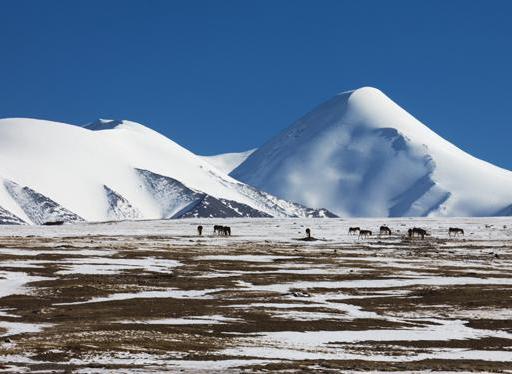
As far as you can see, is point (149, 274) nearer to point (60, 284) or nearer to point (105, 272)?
point (105, 272)

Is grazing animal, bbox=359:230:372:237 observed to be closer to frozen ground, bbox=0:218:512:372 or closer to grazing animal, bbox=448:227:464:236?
grazing animal, bbox=448:227:464:236

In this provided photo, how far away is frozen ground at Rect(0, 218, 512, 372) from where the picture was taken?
101 feet

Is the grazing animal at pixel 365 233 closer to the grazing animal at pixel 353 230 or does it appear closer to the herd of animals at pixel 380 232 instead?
the herd of animals at pixel 380 232

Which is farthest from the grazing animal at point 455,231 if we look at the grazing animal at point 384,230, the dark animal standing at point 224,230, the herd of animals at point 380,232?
the dark animal standing at point 224,230

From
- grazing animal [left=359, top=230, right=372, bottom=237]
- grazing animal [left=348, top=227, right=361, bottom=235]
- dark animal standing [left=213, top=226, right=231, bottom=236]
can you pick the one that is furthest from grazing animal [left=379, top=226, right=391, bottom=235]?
dark animal standing [left=213, top=226, right=231, bottom=236]

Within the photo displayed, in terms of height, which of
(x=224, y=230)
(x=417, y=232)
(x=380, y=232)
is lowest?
(x=417, y=232)

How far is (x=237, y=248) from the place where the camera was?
96875 mm

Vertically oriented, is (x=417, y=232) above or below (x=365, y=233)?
above

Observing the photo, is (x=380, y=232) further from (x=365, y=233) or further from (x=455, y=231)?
(x=455, y=231)

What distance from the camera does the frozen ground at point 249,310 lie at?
30641mm

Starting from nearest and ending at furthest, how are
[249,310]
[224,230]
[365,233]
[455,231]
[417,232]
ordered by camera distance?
[249,310] < [365,233] < [417,232] < [224,230] < [455,231]

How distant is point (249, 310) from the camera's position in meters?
43.2

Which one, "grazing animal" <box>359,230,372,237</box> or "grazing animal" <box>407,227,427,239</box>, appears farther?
"grazing animal" <box>359,230,372,237</box>

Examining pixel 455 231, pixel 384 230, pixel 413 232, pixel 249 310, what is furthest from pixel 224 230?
pixel 249 310
